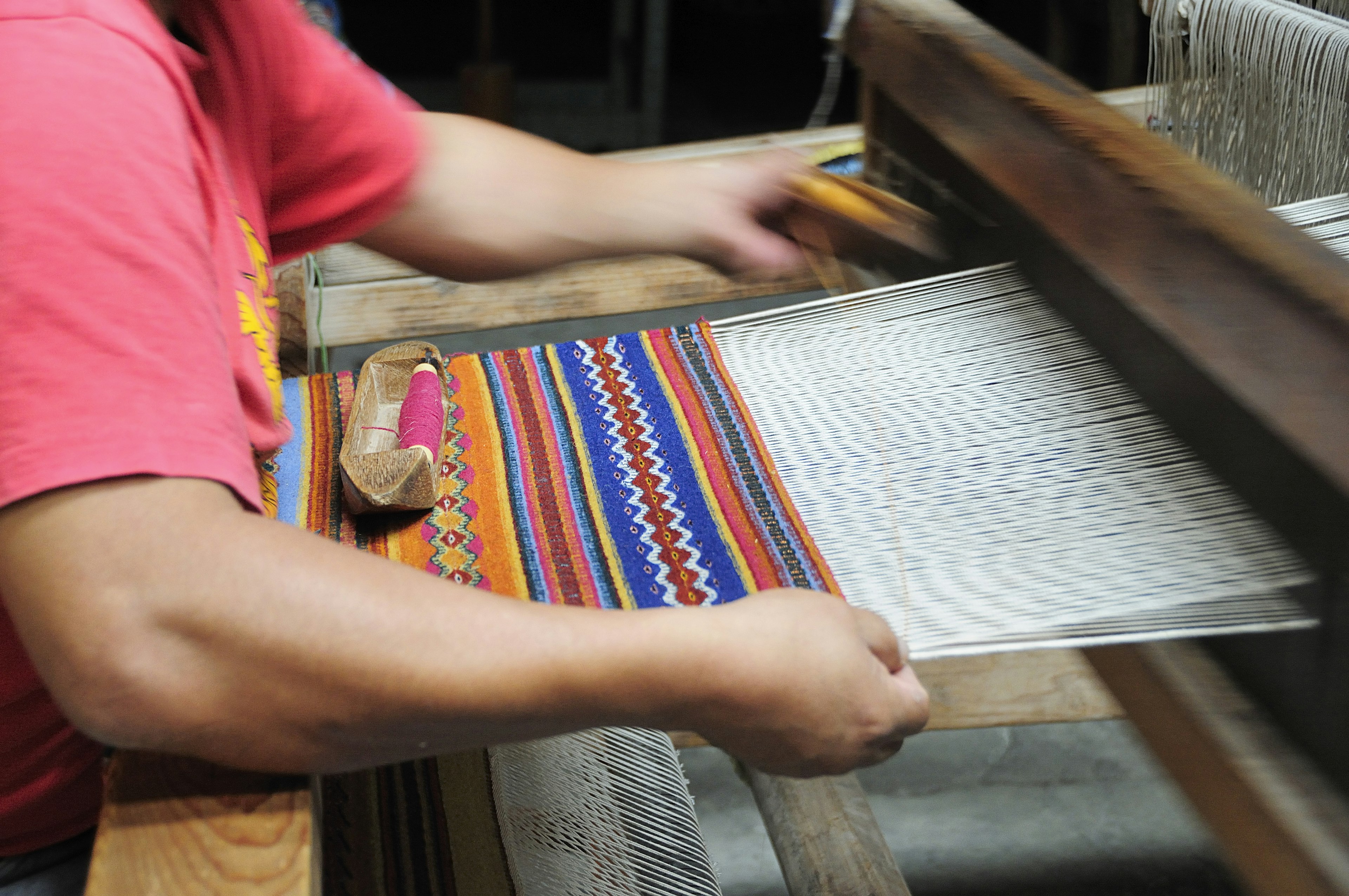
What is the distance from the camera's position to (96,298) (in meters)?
0.53

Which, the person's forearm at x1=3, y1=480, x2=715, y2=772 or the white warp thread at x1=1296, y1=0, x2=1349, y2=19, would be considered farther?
the white warp thread at x1=1296, y1=0, x2=1349, y2=19

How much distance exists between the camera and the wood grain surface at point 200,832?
0.56m

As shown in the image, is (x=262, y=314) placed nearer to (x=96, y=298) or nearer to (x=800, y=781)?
(x=96, y=298)

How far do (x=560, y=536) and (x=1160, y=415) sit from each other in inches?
20.3

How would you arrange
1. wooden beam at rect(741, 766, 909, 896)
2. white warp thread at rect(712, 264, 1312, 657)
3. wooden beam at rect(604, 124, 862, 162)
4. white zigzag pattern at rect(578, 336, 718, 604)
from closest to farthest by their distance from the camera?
white warp thread at rect(712, 264, 1312, 657) → white zigzag pattern at rect(578, 336, 718, 604) → wooden beam at rect(741, 766, 909, 896) → wooden beam at rect(604, 124, 862, 162)

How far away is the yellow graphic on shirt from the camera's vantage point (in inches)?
31.0

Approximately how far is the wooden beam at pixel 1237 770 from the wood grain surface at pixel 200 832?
1.83 feet

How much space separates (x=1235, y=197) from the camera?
34.1 inches

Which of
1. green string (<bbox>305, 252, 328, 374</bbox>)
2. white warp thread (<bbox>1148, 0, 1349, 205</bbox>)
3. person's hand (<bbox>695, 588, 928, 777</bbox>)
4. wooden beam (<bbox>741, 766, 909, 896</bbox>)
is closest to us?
person's hand (<bbox>695, 588, 928, 777</bbox>)

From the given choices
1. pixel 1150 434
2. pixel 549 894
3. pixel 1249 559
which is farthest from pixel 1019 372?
pixel 549 894

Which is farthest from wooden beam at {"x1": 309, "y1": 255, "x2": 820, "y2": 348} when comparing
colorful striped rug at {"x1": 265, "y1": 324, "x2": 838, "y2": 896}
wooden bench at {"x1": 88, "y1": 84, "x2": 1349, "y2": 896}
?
colorful striped rug at {"x1": 265, "y1": 324, "x2": 838, "y2": 896}

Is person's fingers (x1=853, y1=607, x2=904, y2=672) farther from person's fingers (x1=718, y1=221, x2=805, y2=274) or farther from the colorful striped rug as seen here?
person's fingers (x1=718, y1=221, x2=805, y2=274)

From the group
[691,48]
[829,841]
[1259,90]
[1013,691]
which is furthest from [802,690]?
[691,48]

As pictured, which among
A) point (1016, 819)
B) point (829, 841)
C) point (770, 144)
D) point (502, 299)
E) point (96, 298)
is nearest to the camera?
point (96, 298)
